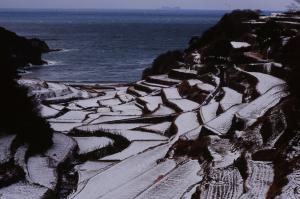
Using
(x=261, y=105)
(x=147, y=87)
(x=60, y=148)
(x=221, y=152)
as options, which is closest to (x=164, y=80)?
(x=147, y=87)

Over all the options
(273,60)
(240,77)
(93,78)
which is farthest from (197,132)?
(93,78)

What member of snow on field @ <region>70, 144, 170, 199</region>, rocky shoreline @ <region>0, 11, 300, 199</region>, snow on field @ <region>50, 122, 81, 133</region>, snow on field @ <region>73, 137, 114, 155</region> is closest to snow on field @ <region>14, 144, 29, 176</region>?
rocky shoreline @ <region>0, 11, 300, 199</region>

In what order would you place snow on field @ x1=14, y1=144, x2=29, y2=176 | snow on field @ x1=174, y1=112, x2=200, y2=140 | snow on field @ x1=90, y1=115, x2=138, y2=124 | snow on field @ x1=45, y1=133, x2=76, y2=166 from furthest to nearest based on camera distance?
snow on field @ x1=90, y1=115, x2=138, y2=124 < snow on field @ x1=174, y1=112, x2=200, y2=140 < snow on field @ x1=45, y1=133, x2=76, y2=166 < snow on field @ x1=14, y1=144, x2=29, y2=176

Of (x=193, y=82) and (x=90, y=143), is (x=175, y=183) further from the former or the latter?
(x=193, y=82)

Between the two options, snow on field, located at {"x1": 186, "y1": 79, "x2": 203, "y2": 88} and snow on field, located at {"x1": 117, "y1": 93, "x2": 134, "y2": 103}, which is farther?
snow on field, located at {"x1": 117, "y1": 93, "x2": 134, "y2": 103}

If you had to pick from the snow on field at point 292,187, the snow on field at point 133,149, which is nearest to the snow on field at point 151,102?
the snow on field at point 133,149

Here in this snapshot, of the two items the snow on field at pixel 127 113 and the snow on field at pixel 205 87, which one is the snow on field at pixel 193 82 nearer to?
the snow on field at pixel 205 87

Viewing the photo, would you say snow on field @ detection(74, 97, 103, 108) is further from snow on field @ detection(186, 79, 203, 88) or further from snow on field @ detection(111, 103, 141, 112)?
snow on field @ detection(186, 79, 203, 88)
